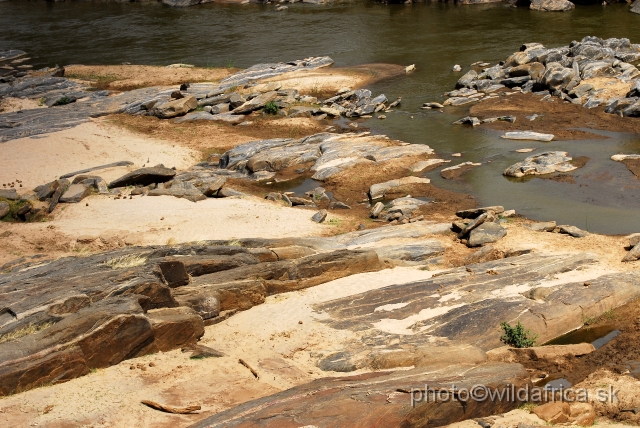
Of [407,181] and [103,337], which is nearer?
[103,337]

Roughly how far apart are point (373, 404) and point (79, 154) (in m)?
22.8

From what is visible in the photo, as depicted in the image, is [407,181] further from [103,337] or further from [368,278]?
[103,337]

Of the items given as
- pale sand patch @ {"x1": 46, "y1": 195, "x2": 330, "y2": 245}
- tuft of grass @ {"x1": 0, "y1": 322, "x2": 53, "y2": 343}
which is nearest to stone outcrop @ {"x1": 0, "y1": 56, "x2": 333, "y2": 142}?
pale sand patch @ {"x1": 46, "y1": 195, "x2": 330, "y2": 245}

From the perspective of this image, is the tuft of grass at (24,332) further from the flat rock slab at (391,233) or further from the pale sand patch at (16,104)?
the pale sand patch at (16,104)

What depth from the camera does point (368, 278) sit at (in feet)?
60.2

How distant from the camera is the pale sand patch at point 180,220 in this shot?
21641 mm

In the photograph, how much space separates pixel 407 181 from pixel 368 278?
9731 mm

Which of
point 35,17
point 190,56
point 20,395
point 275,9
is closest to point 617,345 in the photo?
point 20,395

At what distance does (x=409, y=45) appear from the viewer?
49.5 metres

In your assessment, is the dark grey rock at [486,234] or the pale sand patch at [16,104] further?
the pale sand patch at [16,104]

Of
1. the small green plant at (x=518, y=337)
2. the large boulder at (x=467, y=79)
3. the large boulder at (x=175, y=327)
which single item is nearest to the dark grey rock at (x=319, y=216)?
the large boulder at (x=175, y=327)

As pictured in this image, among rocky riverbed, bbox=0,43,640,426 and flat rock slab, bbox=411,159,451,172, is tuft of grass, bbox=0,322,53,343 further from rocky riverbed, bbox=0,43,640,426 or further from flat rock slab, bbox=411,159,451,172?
flat rock slab, bbox=411,159,451,172

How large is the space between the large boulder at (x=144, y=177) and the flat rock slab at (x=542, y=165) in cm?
1275

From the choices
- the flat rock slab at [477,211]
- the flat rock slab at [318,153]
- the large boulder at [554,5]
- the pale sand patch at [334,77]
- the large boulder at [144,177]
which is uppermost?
the large boulder at [554,5]
